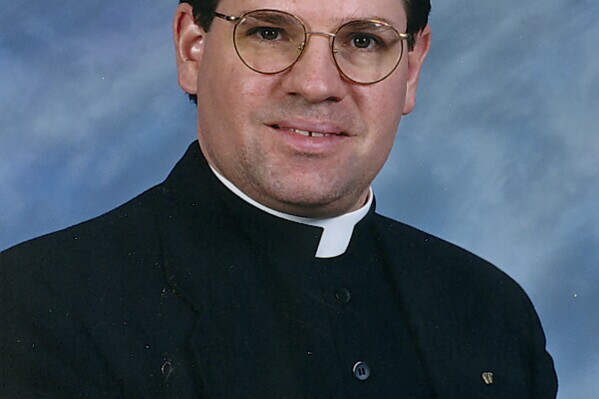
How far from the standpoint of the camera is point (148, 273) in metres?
3.09

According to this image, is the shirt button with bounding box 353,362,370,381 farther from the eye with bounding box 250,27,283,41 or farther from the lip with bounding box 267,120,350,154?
the eye with bounding box 250,27,283,41

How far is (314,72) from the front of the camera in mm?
3070

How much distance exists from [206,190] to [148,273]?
330mm

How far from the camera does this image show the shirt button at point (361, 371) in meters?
3.18

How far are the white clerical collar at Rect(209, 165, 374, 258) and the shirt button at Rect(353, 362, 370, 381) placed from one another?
0.36 m

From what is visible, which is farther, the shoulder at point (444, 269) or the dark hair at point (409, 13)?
the shoulder at point (444, 269)

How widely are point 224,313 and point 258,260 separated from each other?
23cm

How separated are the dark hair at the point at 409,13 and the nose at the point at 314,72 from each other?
360 millimetres

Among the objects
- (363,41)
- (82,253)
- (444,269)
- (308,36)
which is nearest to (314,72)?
(308,36)

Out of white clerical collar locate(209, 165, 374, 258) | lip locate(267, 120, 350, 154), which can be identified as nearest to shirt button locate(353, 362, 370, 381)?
white clerical collar locate(209, 165, 374, 258)

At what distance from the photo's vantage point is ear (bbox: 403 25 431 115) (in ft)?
11.8

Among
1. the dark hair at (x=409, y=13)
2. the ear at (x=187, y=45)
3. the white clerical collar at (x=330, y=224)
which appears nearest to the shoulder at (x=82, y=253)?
the white clerical collar at (x=330, y=224)

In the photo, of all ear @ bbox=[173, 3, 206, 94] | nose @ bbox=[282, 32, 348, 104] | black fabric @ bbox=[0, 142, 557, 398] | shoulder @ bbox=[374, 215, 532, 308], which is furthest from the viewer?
shoulder @ bbox=[374, 215, 532, 308]

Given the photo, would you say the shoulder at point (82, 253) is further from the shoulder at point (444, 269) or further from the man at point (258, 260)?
the shoulder at point (444, 269)
